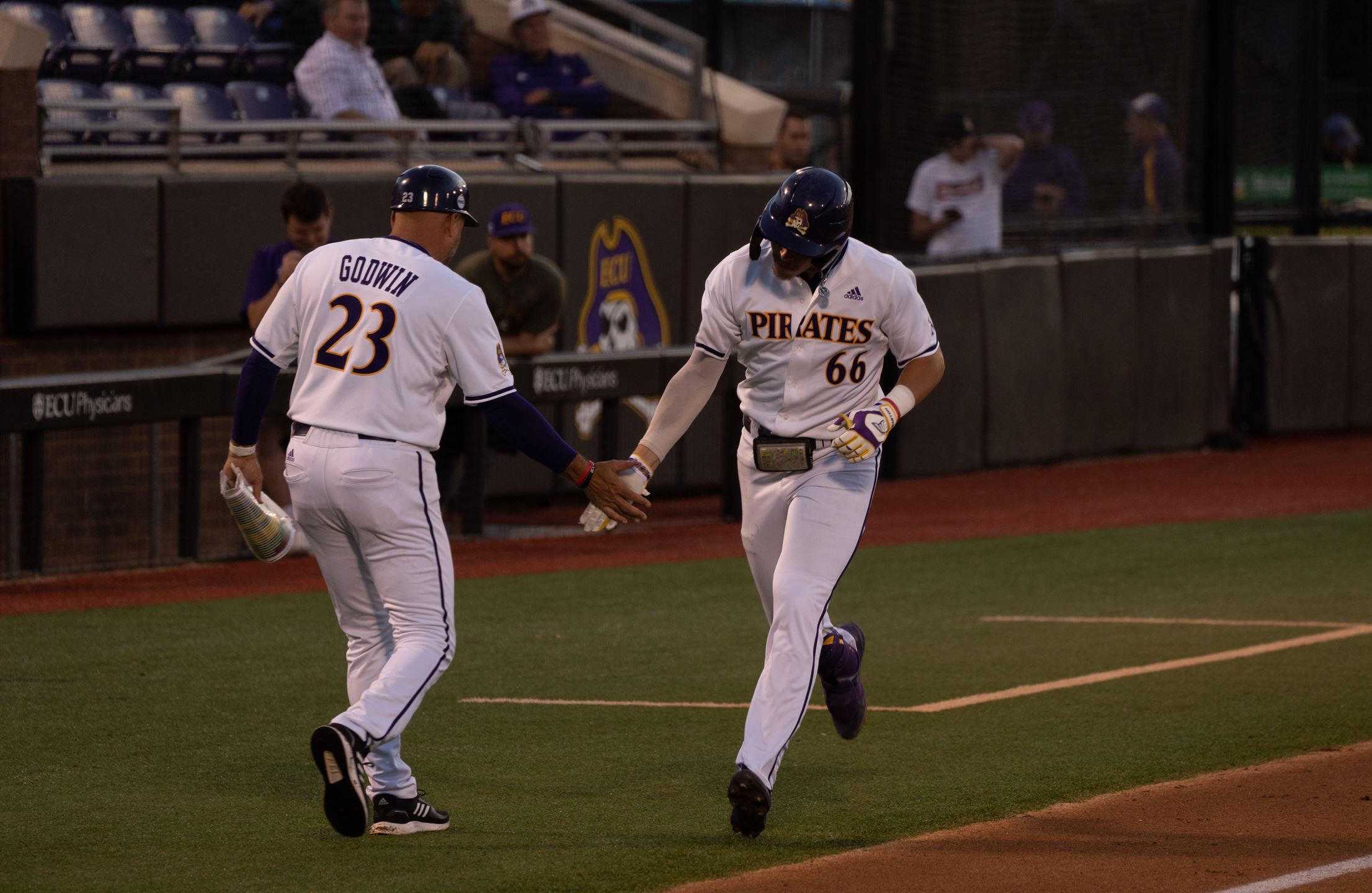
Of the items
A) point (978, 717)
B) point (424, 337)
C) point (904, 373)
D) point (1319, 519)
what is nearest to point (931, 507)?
point (1319, 519)

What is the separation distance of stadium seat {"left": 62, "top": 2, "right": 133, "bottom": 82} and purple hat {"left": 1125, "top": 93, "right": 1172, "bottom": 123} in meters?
9.62

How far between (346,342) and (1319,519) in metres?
10.4

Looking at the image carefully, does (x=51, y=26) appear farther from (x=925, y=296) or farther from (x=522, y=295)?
(x=925, y=296)

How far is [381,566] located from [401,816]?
0.76 metres

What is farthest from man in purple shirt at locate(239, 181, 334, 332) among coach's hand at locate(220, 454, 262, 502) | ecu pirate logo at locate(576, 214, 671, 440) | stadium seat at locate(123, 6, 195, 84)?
coach's hand at locate(220, 454, 262, 502)

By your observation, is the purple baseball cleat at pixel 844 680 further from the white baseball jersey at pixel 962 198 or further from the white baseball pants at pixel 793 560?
the white baseball jersey at pixel 962 198

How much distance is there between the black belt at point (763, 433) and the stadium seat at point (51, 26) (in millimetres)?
8539

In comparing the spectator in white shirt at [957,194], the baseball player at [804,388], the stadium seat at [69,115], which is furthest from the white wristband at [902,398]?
the spectator in white shirt at [957,194]

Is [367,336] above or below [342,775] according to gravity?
above

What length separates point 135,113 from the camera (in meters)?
13.4

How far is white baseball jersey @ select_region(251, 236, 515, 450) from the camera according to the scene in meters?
5.47

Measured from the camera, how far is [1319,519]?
1416 centimetres

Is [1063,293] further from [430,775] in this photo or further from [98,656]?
[430,775]

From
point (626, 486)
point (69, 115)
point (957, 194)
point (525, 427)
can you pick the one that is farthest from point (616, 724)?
point (957, 194)
